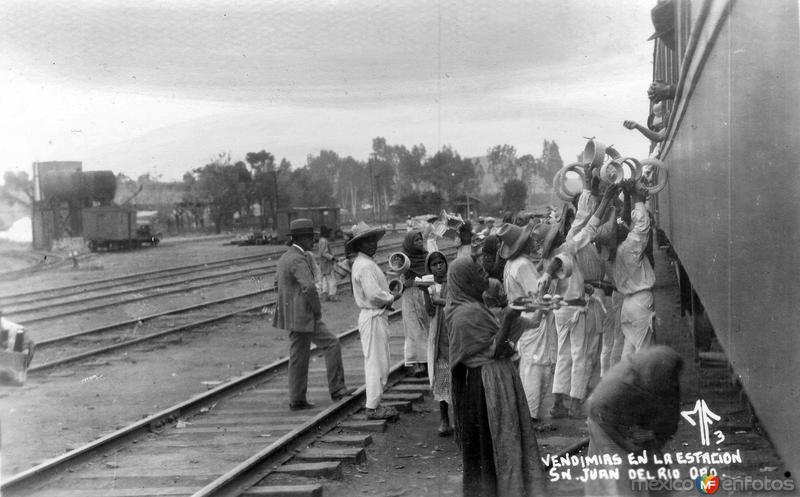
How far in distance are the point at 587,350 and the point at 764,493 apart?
3.48 m

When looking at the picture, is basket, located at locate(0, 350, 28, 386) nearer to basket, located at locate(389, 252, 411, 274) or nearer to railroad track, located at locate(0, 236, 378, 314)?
basket, located at locate(389, 252, 411, 274)

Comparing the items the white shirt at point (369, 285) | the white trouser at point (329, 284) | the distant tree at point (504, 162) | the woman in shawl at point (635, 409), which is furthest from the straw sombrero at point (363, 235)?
the white trouser at point (329, 284)

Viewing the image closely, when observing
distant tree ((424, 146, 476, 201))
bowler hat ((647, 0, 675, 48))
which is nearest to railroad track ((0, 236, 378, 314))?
distant tree ((424, 146, 476, 201))

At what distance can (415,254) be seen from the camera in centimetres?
894

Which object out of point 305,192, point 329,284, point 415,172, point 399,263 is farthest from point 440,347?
point 305,192

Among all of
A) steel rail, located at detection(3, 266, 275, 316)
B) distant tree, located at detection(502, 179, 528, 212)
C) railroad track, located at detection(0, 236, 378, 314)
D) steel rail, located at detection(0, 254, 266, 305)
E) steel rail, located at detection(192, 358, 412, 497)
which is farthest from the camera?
steel rail, located at detection(0, 254, 266, 305)

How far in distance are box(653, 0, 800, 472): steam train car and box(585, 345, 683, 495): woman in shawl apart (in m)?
0.32

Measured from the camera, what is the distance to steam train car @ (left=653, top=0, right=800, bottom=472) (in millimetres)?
2785

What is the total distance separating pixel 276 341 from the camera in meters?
13.9

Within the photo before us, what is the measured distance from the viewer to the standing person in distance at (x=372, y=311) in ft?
25.6

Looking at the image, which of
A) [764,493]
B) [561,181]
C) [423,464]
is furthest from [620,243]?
[764,493]

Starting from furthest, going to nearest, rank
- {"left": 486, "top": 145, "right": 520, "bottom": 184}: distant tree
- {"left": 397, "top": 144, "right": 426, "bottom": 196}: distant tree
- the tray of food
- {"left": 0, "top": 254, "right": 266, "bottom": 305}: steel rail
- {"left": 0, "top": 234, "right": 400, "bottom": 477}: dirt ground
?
{"left": 397, "top": 144, "right": 426, "bottom": 196}: distant tree → {"left": 0, "top": 254, "right": 266, "bottom": 305}: steel rail → {"left": 486, "top": 145, "right": 520, "bottom": 184}: distant tree → {"left": 0, "top": 234, "right": 400, "bottom": 477}: dirt ground → the tray of food

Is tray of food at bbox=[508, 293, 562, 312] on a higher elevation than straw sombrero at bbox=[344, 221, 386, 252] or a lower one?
lower

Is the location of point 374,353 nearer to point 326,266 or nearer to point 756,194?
point 756,194
